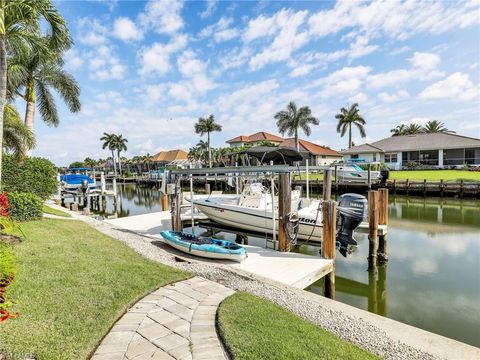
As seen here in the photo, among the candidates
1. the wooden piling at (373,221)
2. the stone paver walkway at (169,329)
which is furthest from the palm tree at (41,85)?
the wooden piling at (373,221)

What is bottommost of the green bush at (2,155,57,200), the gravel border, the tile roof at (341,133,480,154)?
the gravel border

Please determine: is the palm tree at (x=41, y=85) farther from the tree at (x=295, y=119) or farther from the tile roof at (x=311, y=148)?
the tile roof at (x=311, y=148)

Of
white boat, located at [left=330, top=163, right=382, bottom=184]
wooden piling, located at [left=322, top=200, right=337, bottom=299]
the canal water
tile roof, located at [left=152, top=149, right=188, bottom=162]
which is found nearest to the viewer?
the canal water

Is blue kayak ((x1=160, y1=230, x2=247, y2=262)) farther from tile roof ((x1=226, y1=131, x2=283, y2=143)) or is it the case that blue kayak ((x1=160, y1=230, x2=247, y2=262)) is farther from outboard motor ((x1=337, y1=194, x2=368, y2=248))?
tile roof ((x1=226, y1=131, x2=283, y2=143))

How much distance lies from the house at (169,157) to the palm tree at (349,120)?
38325 millimetres

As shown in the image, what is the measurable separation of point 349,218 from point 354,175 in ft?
75.3

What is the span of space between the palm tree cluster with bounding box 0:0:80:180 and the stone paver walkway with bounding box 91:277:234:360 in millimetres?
6782

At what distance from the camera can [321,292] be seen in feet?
27.7

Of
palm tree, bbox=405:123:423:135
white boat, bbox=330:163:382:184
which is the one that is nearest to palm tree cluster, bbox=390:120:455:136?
palm tree, bbox=405:123:423:135

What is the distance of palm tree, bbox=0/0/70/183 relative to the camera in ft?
27.8

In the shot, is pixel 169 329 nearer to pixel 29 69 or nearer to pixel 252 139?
pixel 29 69

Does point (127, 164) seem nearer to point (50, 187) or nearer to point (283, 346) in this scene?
point (50, 187)

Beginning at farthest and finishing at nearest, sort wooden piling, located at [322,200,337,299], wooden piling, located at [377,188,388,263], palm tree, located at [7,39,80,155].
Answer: palm tree, located at [7,39,80,155] → wooden piling, located at [377,188,388,263] → wooden piling, located at [322,200,337,299]

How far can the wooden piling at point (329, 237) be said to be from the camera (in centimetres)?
751
